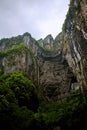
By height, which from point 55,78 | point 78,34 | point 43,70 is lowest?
point 55,78

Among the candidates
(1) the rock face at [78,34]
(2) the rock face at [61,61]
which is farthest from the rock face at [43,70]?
(1) the rock face at [78,34]

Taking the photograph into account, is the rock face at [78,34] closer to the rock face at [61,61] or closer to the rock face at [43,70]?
the rock face at [61,61]

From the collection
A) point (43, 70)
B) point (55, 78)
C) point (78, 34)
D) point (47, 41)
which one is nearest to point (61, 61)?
point (43, 70)

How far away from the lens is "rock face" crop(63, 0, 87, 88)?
26000mm

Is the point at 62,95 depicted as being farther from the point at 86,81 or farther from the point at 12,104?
the point at 12,104

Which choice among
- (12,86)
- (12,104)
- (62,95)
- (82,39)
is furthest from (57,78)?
(12,104)

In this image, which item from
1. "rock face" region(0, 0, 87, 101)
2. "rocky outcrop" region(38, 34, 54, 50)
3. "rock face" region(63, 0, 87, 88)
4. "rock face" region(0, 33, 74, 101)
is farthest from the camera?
"rocky outcrop" region(38, 34, 54, 50)

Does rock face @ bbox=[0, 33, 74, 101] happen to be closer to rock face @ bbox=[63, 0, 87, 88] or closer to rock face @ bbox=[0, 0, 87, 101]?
rock face @ bbox=[0, 0, 87, 101]

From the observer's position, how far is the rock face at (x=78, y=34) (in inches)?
1024

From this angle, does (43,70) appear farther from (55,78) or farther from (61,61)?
(61,61)

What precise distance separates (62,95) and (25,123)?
764 inches

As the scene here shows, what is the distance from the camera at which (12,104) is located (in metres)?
19.6

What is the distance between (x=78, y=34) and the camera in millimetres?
28422

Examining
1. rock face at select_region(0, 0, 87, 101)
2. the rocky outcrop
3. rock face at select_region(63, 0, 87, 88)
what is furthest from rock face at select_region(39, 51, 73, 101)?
the rocky outcrop
